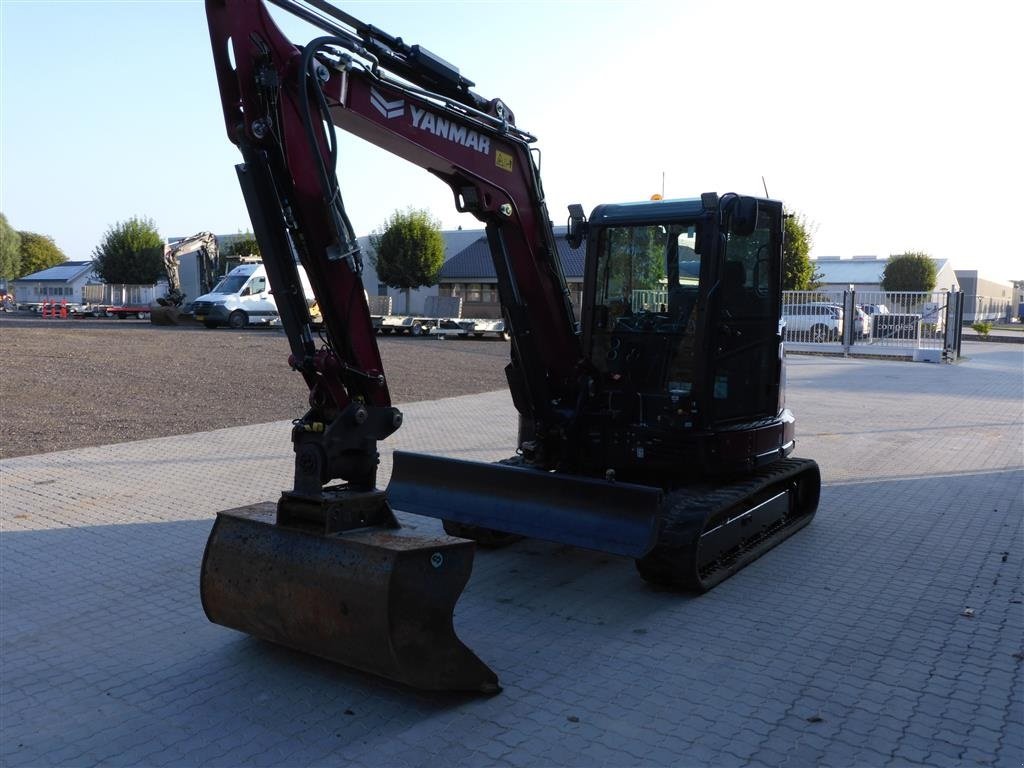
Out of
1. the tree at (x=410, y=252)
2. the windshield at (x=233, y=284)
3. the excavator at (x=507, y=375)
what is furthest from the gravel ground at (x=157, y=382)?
the tree at (x=410, y=252)

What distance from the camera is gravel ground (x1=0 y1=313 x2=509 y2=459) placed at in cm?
1183

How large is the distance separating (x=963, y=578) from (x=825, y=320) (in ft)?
84.1

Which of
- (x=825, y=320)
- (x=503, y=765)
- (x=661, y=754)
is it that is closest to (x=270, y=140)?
(x=503, y=765)

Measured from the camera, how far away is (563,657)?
489cm

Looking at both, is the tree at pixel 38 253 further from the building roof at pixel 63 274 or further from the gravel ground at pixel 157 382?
the gravel ground at pixel 157 382

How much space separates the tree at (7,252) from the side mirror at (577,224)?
81370mm

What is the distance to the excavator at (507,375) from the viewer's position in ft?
14.2

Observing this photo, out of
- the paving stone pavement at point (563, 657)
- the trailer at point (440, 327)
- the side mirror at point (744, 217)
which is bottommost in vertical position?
the paving stone pavement at point (563, 657)

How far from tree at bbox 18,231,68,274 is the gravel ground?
82.4m

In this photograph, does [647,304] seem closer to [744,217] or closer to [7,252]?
[744,217]

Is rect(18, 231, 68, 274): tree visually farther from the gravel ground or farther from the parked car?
the parked car

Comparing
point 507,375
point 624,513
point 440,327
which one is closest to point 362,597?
point 624,513

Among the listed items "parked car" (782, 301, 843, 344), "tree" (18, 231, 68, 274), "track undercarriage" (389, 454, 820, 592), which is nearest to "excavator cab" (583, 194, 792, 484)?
"track undercarriage" (389, 454, 820, 592)

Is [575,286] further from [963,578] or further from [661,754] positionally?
[661,754]
